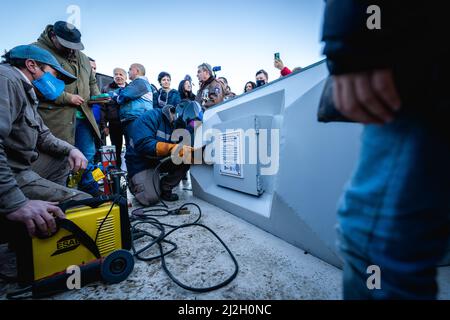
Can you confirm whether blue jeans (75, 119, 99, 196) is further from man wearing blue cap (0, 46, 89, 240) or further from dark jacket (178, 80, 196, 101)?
dark jacket (178, 80, 196, 101)

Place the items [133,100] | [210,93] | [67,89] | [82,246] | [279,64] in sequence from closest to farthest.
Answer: [82,246] < [67,89] < [133,100] < [210,93] < [279,64]

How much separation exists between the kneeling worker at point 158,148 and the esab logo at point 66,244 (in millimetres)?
1257

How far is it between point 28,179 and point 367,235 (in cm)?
132

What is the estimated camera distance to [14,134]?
944 mm

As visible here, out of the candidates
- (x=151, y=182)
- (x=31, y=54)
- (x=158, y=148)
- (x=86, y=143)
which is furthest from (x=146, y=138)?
(x=31, y=54)

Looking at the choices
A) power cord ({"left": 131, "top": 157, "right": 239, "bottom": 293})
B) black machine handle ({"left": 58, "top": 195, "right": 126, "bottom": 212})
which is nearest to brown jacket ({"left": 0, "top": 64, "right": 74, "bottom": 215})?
black machine handle ({"left": 58, "top": 195, "right": 126, "bottom": 212})

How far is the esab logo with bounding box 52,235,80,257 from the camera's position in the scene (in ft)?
2.61

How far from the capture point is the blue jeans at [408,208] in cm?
31

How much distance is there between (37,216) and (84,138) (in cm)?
167

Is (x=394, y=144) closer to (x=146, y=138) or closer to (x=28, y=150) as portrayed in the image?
(x=28, y=150)

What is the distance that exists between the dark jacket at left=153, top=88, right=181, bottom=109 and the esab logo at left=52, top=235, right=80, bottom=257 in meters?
2.59

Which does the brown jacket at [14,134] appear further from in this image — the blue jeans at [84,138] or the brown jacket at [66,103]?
the blue jeans at [84,138]

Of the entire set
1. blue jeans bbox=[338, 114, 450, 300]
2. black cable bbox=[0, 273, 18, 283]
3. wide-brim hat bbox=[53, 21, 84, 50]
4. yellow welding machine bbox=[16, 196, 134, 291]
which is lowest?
black cable bbox=[0, 273, 18, 283]
